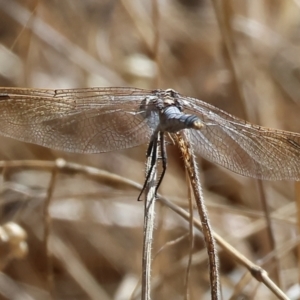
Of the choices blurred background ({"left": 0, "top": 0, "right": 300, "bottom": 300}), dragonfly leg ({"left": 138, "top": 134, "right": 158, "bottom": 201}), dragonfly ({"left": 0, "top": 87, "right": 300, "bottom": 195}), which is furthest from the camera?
blurred background ({"left": 0, "top": 0, "right": 300, "bottom": 300})

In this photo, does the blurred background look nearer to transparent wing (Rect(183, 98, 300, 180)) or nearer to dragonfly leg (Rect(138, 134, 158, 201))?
transparent wing (Rect(183, 98, 300, 180))

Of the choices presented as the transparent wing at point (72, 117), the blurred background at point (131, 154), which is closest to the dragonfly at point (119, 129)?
the transparent wing at point (72, 117)

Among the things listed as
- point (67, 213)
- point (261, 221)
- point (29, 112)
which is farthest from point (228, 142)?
point (67, 213)

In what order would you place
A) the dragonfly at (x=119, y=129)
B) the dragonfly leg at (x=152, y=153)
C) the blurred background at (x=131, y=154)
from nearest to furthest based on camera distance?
the dragonfly leg at (x=152, y=153) < the dragonfly at (x=119, y=129) < the blurred background at (x=131, y=154)

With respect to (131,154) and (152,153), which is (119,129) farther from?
(131,154)

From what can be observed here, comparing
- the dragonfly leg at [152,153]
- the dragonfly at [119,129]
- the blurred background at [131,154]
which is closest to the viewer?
the dragonfly leg at [152,153]

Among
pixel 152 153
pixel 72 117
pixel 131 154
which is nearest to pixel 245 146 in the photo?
pixel 152 153

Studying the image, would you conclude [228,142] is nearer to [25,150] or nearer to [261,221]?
[261,221]

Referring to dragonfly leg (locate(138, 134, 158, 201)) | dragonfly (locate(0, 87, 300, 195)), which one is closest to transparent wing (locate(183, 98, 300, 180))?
dragonfly (locate(0, 87, 300, 195))

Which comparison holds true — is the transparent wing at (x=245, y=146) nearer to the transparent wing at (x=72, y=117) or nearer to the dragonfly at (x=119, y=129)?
the dragonfly at (x=119, y=129)
